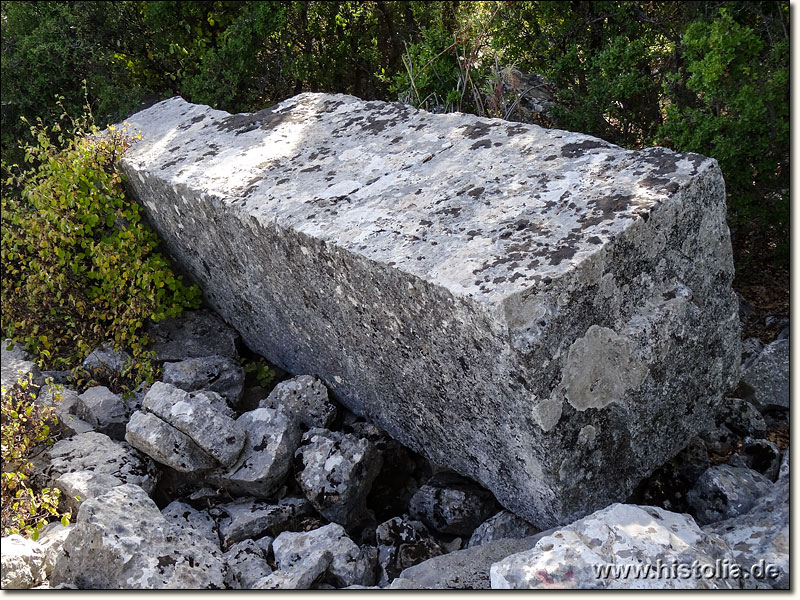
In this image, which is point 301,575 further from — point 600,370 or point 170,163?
point 170,163

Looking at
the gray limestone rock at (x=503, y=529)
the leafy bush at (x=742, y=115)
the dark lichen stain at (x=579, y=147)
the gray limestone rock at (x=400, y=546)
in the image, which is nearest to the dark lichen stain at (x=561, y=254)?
the dark lichen stain at (x=579, y=147)

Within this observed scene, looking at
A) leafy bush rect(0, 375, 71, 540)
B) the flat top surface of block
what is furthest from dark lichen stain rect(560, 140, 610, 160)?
leafy bush rect(0, 375, 71, 540)

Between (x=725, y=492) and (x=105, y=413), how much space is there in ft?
8.19

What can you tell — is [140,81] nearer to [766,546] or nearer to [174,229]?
[174,229]

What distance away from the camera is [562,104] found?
4.62 metres

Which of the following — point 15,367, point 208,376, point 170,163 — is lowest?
point 208,376

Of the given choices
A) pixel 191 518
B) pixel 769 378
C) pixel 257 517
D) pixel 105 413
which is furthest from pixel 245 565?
pixel 769 378

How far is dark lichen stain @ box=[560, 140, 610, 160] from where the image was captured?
273cm

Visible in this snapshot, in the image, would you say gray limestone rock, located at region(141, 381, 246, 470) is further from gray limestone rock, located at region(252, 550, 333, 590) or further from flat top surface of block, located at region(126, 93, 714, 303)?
flat top surface of block, located at region(126, 93, 714, 303)

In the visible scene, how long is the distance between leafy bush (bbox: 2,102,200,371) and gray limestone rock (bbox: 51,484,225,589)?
115cm

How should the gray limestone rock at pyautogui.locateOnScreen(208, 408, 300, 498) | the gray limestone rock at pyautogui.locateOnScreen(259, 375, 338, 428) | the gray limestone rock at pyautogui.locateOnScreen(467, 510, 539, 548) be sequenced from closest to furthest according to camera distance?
the gray limestone rock at pyautogui.locateOnScreen(467, 510, 539, 548)
the gray limestone rock at pyautogui.locateOnScreen(208, 408, 300, 498)
the gray limestone rock at pyautogui.locateOnScreen(259, 375, 338, 428)

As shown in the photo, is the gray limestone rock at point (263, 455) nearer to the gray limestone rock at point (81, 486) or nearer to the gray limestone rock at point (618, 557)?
the gray limestone rock at point (81, 486)

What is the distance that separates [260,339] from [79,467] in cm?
108

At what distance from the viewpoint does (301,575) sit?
7.77 ft
